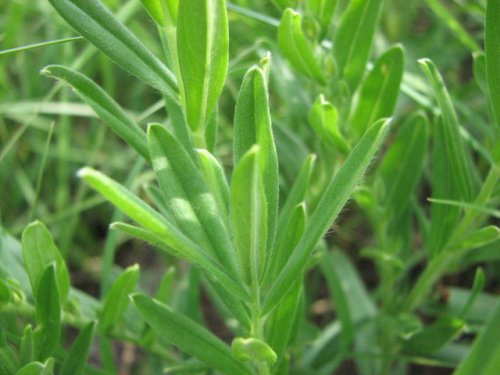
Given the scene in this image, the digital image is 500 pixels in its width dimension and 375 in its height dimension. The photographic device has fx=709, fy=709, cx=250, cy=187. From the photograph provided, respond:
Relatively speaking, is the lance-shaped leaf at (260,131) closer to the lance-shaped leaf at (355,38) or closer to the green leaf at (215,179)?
the green leaf at (215,179)

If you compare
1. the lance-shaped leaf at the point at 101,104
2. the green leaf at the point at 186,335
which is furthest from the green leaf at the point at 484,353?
the lance-shaped leaf at the point at 101,104

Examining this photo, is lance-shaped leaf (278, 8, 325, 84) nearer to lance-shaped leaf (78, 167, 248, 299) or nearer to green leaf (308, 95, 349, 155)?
green leaf (308, 95, 349, 155)

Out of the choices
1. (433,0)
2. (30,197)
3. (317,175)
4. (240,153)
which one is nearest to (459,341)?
(317,175)

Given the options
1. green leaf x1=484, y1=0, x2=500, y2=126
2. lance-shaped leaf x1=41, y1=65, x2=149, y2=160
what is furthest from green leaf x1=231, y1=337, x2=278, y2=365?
green leaf x1=484, y1=0, x2=500, y2=126

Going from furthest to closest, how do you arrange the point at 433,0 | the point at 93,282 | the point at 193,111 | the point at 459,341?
the point at 93,282
the point at 459,341
the point at 433,0
the point at 193,111

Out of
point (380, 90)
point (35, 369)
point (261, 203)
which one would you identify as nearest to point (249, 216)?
point (261, 203)

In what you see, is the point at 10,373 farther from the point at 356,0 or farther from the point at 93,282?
the point at 93,282

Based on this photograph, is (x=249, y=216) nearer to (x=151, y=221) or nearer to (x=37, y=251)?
(x=151, y=221)

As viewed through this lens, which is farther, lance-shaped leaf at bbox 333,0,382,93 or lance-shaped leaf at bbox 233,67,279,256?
lance-shaped leaf at bbox 333,0,382,93
